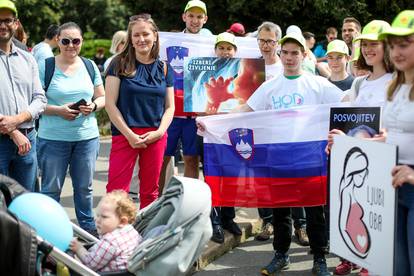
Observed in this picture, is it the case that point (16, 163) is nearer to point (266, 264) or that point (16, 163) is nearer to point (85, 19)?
point (266, 264)

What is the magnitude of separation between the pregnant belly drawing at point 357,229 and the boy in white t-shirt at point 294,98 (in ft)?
3.98

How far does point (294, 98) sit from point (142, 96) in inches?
54.1

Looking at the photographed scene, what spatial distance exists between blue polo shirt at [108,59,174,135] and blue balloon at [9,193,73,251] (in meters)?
2.19

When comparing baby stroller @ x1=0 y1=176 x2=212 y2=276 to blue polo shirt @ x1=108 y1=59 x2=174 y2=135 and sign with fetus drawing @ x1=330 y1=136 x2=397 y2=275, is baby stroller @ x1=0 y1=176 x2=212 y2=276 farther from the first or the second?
blue polo shirt @ x1=108 y1=59 x2=174 y2=135

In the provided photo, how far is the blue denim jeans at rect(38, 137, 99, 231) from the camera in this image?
644 cm

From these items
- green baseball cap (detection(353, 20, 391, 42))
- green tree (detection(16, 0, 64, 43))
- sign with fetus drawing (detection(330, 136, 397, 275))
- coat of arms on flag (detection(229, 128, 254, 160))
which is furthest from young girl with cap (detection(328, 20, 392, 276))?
green tree (detection(16, 0, 64, 43))

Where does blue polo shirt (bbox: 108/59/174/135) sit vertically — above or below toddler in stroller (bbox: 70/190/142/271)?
above

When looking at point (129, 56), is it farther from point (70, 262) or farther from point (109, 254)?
point (70, 262)

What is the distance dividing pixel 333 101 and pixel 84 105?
7.48 ft

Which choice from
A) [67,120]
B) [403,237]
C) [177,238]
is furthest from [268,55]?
[177,238]

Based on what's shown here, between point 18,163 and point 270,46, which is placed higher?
point 270,46

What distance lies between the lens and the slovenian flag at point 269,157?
6148mm

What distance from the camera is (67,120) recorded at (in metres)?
6.41

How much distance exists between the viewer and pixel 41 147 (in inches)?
256
